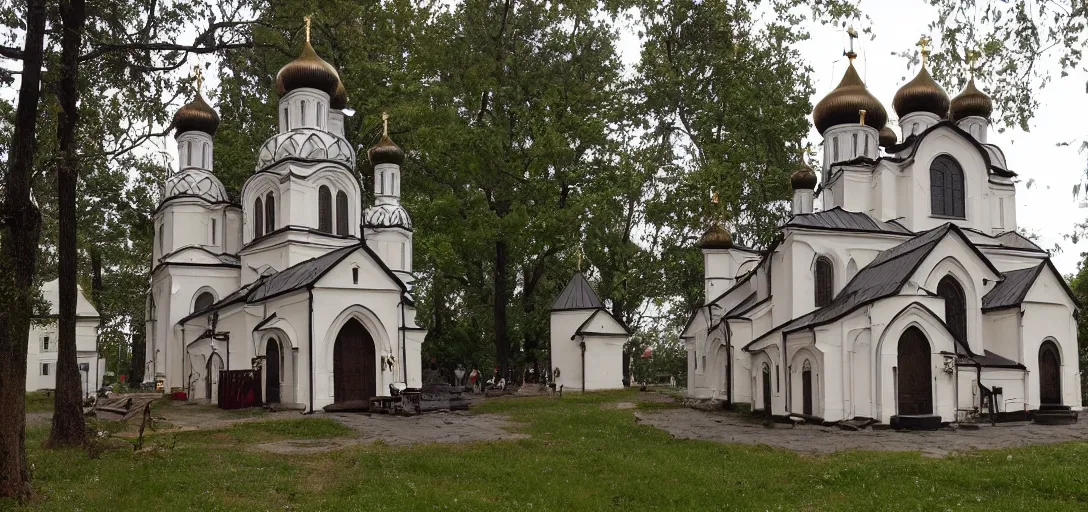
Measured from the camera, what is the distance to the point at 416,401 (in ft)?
70.2

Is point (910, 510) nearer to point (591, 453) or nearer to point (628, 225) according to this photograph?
point (591, 453)

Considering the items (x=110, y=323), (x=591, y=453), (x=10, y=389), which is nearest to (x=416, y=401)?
(x=591, y=453)

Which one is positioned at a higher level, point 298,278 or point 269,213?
point 269,213

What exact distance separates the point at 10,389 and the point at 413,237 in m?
20.8

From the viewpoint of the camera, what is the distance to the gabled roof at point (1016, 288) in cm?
2050

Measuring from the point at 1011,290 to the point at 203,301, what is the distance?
2300 centimetres

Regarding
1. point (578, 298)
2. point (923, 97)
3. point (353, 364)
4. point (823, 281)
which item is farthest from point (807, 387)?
point (578, 298)

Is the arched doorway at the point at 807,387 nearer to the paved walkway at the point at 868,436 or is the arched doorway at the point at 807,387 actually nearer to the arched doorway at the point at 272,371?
the paved walkway at the point at 868,436

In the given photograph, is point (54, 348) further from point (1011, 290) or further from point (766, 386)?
point (1011, 290)

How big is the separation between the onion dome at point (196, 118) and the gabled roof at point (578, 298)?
13.0 meters

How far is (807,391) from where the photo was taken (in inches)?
781

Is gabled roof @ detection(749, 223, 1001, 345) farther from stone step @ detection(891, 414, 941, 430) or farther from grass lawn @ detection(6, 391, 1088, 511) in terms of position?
grass lawn @ detection(6, 391, 1088, 511)

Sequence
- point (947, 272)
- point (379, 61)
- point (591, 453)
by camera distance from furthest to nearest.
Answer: point (379, 61)
point (947, 272)
point (591, 453)

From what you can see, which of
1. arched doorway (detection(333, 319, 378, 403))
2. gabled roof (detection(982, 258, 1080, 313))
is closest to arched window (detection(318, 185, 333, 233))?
arched doorway (detection(333, 319, 378, 403))
